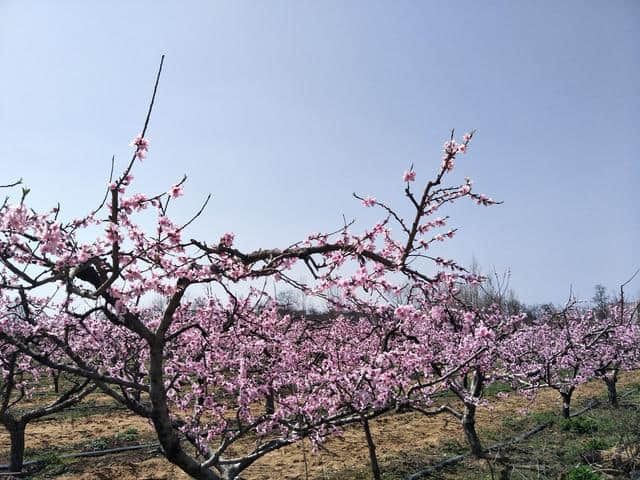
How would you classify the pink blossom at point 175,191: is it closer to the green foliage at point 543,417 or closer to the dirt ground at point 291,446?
the dirt ground at point 291,446

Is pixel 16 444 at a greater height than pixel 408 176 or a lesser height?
lesser

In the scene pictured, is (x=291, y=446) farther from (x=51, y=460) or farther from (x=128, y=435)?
(x=51, y=460)

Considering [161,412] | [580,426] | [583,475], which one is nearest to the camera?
[161,412]

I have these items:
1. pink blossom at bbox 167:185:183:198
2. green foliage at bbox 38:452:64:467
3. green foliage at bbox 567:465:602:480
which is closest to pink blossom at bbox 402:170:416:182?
pink blossom at bbox 167:185:183:198

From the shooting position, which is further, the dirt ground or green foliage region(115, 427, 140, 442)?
green foliage region(115, 427, 140, 442)

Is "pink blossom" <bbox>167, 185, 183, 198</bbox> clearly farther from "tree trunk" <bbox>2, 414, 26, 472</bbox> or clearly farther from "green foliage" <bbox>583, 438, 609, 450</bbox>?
"green foliage" <bbox>583, 438, 609, 450</bbox>

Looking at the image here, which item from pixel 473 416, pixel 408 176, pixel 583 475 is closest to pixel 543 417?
pixel 473 416

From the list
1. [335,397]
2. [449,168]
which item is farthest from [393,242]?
[335,397]

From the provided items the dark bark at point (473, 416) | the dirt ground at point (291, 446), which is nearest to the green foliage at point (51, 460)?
the dirt ground at point (291, 446)

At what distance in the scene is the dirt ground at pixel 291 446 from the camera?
24.3 feet

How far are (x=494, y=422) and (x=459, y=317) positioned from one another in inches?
186

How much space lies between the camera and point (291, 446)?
895cm

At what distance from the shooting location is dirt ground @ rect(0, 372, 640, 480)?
7395 millimetres

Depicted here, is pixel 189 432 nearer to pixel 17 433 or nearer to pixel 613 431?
pixel 17 433
